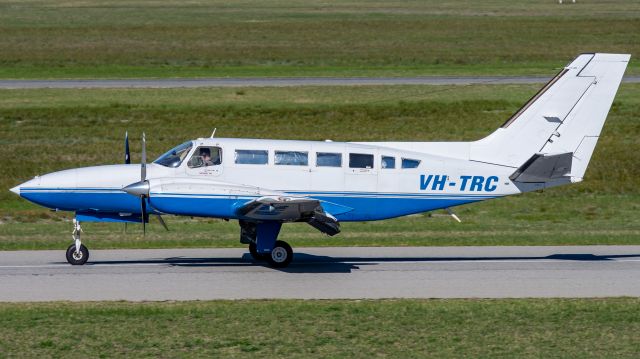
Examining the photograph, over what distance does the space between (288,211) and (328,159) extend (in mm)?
1600

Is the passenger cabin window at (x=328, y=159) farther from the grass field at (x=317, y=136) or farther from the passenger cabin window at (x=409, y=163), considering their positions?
the grass field at (x=317, y=136)

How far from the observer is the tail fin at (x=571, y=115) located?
20.9 meters

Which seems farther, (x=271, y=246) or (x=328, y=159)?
(x=328, y=159)

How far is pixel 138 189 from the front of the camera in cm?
1922

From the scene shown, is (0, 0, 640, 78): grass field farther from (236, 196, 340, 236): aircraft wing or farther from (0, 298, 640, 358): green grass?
(0, 298, 640, 358): green grass

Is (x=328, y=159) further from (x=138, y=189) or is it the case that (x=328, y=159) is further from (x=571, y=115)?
(x=571, y=115)

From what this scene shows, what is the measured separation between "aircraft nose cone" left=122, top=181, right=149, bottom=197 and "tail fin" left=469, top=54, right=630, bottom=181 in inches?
266

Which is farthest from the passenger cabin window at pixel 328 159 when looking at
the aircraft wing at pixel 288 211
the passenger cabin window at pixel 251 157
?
the passenger cabin window at pixel 251 157

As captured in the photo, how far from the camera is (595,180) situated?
34938 mm

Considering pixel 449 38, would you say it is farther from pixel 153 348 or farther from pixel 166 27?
pixel 153 348

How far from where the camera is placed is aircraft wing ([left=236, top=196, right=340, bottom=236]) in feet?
62.7

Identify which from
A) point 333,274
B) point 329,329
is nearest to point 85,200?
point 333,274

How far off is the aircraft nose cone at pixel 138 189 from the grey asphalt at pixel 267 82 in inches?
1343

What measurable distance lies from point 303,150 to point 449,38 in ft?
216
